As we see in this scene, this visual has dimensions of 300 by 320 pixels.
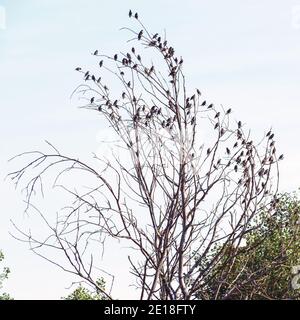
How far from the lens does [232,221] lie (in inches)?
126

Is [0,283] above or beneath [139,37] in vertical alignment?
above

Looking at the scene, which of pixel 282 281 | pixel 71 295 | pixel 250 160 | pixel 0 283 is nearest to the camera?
pixel 250 160

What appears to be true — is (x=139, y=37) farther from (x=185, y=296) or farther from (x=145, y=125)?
(x=185, y=296)

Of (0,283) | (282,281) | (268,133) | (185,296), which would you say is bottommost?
(185,296)

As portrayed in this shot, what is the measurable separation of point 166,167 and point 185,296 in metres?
0.69
